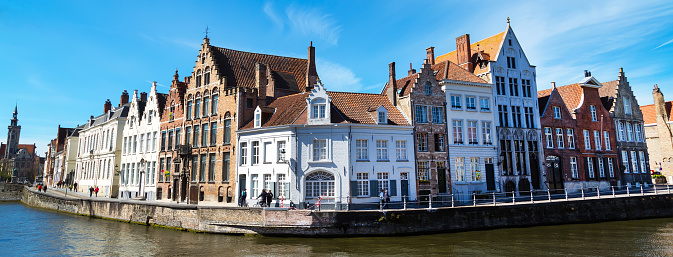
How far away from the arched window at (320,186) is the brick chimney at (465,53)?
16727mm

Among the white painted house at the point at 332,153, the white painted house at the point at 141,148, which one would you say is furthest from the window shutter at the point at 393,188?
the white painted house at the point at 141,148

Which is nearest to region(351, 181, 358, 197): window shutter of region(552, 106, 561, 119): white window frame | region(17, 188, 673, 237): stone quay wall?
region(17, 188, 673, 237): stone quay wall

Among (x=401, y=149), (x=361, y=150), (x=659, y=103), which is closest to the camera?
(x=361, y=150)

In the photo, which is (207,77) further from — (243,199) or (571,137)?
(571,137)

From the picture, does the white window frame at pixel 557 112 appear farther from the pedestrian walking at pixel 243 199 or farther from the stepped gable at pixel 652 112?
the pedestrian walking at pixel 243 199

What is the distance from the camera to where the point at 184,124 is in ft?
120

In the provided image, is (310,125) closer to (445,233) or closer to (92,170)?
(445,233)

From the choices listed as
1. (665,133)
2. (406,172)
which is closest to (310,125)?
(406,172)

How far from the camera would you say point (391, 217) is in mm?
21953

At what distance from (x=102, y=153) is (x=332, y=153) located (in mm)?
37049

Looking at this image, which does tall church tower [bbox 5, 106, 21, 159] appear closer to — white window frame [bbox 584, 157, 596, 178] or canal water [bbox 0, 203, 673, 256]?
canal water [bbox 0, 203, 673, 256]

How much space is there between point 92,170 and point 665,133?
227ft

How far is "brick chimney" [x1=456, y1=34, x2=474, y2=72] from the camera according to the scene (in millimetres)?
34656

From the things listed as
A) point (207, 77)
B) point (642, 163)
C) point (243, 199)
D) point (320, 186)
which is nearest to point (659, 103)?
point (642, 163)
